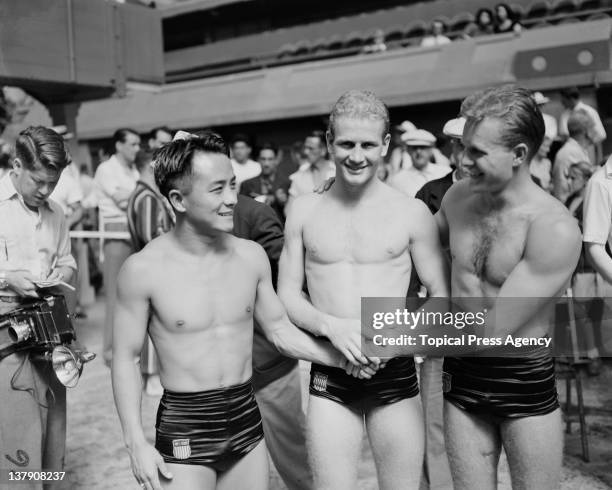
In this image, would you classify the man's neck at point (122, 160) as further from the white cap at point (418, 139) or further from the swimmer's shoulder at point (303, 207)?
the swimmer's shoulder at point (303, 207)

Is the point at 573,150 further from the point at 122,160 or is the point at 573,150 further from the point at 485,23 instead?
the point at 485,23

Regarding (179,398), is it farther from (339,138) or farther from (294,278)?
(339,138)

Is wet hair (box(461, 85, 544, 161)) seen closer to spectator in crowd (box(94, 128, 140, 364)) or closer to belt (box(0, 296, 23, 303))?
belt (box(0, 296, 23, 303))

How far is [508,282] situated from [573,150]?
442 centimetres

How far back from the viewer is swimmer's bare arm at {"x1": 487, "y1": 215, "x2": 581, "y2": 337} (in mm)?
2463

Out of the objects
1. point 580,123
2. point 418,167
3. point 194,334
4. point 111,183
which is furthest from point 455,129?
point 111,183

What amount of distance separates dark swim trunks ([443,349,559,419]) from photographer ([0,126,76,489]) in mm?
2074

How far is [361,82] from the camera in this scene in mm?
14141

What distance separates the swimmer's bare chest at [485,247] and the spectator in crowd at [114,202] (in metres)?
4.85

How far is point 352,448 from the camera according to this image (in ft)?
9.50

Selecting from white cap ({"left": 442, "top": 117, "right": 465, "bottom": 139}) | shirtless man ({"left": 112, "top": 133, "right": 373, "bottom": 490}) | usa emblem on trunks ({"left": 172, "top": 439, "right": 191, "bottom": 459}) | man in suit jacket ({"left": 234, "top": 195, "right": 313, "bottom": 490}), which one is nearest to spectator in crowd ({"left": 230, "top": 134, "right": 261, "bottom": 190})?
man in suit jacket ({"left": 234, "top": 195, "right": 313, "bottom": 490})

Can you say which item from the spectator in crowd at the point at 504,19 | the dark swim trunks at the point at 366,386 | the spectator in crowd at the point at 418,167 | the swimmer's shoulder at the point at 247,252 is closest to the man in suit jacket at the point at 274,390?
the dark swim trunks at the point at 366,386

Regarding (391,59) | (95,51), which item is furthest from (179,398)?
(391,59)

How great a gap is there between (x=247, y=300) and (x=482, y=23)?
12.4m
